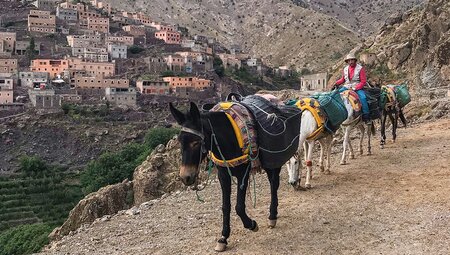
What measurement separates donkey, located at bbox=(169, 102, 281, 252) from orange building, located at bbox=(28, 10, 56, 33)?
306 ft

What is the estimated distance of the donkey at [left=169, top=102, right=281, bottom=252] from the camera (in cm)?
430

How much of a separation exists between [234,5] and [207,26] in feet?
87.5

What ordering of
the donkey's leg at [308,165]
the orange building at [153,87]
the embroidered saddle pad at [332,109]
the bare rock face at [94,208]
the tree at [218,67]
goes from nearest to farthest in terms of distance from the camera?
the donkey's leg at [308,165] < the embroidered saddle pad at [332,109] < the bare rock face at [94,208] < the orange building at [153,87] < the tree at [218,67]

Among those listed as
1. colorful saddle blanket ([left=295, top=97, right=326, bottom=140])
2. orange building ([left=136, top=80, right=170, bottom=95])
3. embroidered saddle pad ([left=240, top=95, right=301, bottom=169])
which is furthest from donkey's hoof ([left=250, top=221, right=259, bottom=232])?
orange building ([left=136, top=80, right=170, bottom=95])

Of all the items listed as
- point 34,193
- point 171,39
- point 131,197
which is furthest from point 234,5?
point 131,197

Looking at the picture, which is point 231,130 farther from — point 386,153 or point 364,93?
point 386,153

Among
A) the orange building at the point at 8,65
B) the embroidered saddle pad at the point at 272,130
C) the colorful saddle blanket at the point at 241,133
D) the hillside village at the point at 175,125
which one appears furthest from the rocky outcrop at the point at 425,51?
the orange building at the point at 8,65

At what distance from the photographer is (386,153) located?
9.84 m

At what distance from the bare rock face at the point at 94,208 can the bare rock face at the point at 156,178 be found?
0.51 meters

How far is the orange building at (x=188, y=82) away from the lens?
72875mm

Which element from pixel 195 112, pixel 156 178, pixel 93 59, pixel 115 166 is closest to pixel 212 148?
pixel 195 112

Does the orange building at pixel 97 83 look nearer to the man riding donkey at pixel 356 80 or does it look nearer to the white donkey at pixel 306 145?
the man riding donkey at pixel 356 80

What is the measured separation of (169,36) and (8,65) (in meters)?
35.1

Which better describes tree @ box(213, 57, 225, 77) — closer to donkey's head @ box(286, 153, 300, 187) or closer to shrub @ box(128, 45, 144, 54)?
shrub @ box(128, 45, 144, 54)
